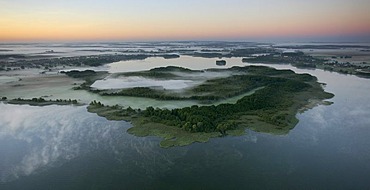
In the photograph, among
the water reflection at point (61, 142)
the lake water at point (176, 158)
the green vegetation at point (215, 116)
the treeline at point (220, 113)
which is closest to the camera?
the lake water at point (176, 158)

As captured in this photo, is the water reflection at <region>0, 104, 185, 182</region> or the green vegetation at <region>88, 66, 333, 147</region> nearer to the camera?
the water reflection at <region>0, 104, 185, 182</region>

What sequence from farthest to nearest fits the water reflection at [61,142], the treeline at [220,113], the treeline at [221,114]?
the treeline at [220,113] → the treeline at [221,114] → the water reflection at [61,142]

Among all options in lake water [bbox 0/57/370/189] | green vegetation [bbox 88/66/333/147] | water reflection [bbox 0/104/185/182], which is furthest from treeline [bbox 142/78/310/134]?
water reflection [bbox 0/104/185/182]

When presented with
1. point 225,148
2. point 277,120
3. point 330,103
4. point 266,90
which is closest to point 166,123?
point 225,148

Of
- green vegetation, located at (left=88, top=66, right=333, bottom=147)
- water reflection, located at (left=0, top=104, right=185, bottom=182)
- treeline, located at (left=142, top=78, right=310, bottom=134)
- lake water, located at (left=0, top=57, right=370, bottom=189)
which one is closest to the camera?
lake water, located at (left=0, top=57, right=370, bottom=189)

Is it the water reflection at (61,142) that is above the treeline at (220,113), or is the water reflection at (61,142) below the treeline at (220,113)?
below

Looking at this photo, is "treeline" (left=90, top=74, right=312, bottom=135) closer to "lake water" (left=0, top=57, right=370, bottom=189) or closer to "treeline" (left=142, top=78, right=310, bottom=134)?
"treeline" (left=142, top=78, right=310, bottom=134)

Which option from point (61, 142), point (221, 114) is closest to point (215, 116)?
point (221, 114)

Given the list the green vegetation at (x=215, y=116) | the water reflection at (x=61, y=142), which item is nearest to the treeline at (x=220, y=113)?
the green vegetation at (x=215, y=116)

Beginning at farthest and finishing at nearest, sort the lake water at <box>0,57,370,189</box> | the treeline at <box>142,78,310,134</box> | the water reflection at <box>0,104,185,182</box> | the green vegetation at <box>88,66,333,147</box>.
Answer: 1. the treeline at <box>142,78,310,134</box>
2. the green vegetation at <box>88,66,333,147</box>
3. the water reflection at <box>0,104,185,182</box>
4. the lake water at <box>0,57,370,189</box>

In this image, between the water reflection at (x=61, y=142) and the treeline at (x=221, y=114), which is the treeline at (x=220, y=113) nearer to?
the treeline at (x=221, y=114)
